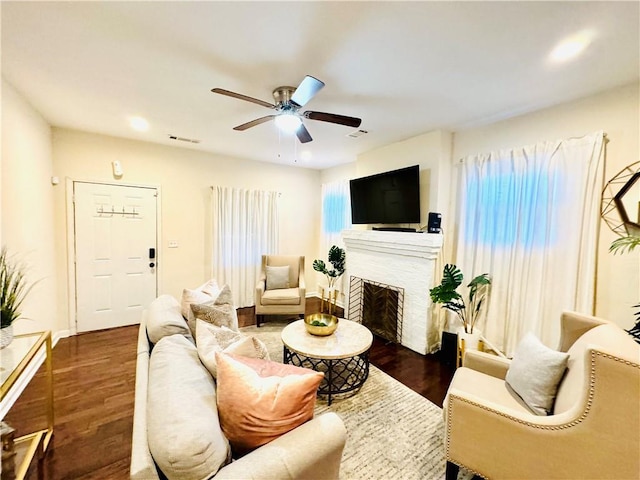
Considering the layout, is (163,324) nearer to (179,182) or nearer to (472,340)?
(472,340)

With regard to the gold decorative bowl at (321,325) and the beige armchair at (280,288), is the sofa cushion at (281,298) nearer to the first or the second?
the beige armchair at (280,288)

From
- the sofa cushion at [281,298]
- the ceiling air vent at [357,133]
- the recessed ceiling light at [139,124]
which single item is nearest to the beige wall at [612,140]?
the ceiling air vent at [357,133]

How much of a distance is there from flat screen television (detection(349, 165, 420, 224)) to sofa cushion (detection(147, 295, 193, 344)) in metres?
2.76

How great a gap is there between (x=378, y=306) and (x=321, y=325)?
1.55 m

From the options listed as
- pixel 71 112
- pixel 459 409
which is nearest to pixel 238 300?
pixel 71 112

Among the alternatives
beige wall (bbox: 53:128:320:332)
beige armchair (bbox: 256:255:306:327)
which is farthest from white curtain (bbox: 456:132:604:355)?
beige wall (bbox: 53:128:320:332)

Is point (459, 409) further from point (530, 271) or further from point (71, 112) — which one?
point (71, 112)

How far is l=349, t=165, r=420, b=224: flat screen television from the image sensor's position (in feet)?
11.1

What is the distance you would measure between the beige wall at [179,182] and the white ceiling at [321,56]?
0.71 meters

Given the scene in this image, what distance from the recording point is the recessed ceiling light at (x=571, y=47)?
163cm

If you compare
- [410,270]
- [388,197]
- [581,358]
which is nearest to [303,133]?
[388,197]

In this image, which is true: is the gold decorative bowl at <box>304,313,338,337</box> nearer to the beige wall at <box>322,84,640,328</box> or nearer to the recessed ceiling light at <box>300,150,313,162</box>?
the beige wall at <box>322,84,640,328</box>

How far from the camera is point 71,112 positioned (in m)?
2.90

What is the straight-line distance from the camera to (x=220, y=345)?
1.57 meters
